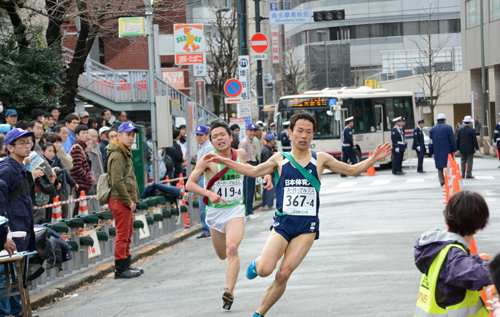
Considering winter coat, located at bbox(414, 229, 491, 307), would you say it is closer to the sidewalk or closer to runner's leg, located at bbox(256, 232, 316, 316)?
runner's leg, located at bbox(256, 232, 316, 316)

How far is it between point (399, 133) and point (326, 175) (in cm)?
499

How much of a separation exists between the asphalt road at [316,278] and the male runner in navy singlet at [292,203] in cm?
75

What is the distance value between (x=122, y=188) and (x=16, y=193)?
2407 mm

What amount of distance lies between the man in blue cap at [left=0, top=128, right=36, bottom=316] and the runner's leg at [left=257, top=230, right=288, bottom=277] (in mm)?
2572

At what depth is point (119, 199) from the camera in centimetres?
944

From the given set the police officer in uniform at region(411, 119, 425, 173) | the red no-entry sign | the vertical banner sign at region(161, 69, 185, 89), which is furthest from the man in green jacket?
the vertical banner sign at region(161, 69, 185, 89)

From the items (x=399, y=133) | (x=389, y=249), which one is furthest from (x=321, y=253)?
(x=399, y=133)

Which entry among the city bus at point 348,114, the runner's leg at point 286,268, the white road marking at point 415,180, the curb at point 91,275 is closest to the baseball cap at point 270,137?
the curb at point 91,275

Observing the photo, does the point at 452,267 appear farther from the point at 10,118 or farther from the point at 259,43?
the point at 259,43

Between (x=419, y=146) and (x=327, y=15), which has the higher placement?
(x=327, y=15)

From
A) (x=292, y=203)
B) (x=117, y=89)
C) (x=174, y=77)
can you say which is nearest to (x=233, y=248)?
(x=292, y=203)

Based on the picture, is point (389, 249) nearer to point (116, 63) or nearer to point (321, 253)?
point (321, 253)

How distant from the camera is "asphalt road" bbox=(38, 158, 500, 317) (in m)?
7.19

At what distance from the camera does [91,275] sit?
9.69 m
